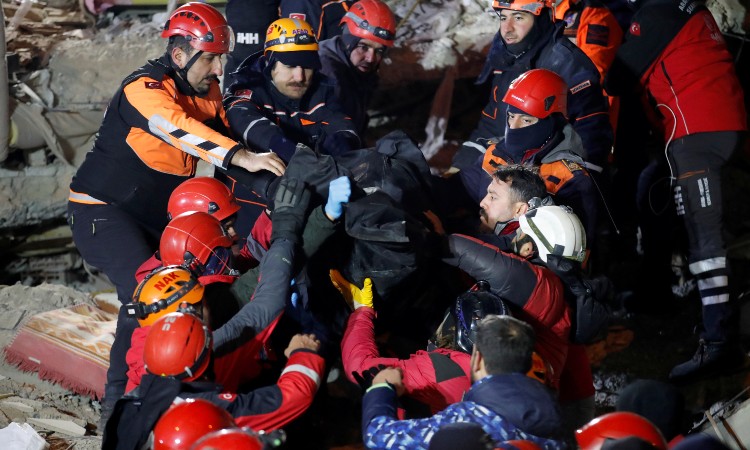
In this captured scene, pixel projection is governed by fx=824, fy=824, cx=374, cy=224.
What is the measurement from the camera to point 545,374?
3.35 m

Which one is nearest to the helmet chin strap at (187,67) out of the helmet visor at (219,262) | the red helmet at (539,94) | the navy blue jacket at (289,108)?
the navy blue jacket at (289,108)

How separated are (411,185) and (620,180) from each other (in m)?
3.31

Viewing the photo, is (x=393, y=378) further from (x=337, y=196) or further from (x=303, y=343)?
(x=337, y=196)

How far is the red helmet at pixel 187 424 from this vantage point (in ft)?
9.29

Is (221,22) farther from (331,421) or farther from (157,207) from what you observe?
(331,421)

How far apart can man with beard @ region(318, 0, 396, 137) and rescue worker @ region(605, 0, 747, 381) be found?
6.14 ft

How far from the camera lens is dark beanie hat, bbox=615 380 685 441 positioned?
3.27 m

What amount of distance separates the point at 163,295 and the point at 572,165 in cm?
273

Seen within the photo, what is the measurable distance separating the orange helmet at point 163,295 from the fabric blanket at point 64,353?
1763 mm

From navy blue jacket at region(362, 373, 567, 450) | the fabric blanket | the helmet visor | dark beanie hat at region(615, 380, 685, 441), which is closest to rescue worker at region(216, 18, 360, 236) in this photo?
the helmet visor

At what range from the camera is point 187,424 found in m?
2.85

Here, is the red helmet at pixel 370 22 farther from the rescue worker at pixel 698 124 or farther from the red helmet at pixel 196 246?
the red helmet at pixel 196 246

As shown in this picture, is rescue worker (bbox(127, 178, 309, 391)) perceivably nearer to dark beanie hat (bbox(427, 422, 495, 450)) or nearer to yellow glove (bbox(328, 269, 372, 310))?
yellow glove (bbox(328, 269, 372, 310))

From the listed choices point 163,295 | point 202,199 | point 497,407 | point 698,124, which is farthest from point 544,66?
point 497,407
